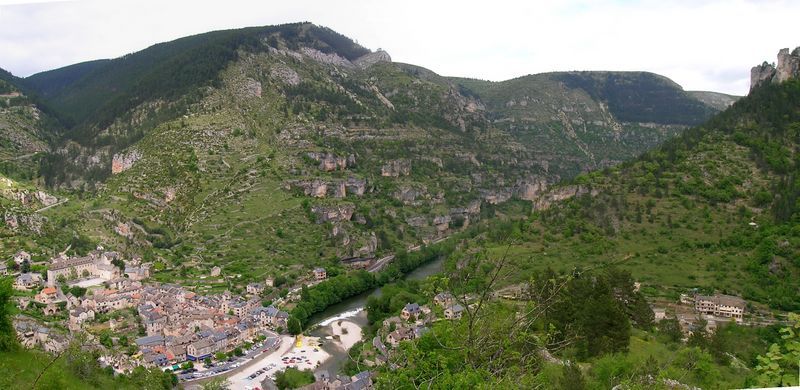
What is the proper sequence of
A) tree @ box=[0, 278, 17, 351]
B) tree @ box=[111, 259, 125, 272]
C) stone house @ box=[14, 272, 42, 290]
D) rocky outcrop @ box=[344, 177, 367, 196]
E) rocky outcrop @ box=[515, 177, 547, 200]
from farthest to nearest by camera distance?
rocky outcrop @ box=[515, 177, 547, 200] < rocky outcrop @ box=[344, 177, 367, 196] < tree @ box=[111, 259, 125, 272] < stone house @ box=[14, 272, 42, 290] < tree @ box=[0, 278, 17, 351]

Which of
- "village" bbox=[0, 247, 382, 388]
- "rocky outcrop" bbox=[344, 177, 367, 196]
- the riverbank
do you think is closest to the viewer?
the riverbank

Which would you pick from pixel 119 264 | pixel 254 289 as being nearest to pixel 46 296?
pixel 119 264

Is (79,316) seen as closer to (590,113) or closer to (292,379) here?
(292,379)

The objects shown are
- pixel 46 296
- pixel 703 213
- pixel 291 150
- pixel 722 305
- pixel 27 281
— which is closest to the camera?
pixel 722 305

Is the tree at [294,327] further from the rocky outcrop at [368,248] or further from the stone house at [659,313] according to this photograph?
the stone house at [659,313]

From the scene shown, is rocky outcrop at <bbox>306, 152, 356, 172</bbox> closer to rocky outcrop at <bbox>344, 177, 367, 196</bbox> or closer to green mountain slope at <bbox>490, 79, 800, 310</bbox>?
rocky outcrop at <bbox>344, 177, 367, 196</bbox>

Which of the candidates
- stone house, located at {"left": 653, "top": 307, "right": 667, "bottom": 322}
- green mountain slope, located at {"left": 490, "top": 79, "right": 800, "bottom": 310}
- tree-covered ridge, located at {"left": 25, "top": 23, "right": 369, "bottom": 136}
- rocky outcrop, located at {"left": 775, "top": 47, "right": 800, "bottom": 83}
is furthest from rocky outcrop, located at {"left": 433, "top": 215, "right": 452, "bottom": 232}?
stone house, located at {"left": 653, "top": 307, "right": 667, "bottom": 322}

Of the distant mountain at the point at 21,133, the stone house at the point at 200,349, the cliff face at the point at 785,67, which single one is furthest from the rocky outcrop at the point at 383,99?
the stone house at the point at 200,349
